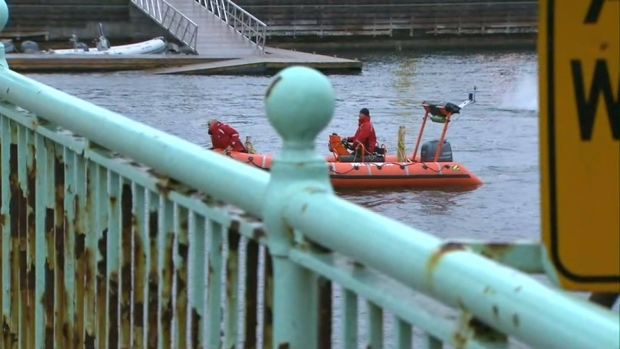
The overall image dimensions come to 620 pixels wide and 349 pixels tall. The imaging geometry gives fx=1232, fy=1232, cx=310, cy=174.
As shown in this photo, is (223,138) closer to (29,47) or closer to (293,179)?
(293,179)

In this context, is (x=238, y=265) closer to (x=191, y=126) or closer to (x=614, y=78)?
(x=614, y=78)

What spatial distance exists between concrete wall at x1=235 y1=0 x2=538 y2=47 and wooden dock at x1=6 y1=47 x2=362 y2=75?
10944mm

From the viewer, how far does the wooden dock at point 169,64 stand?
32.8m

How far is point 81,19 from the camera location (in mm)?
43000


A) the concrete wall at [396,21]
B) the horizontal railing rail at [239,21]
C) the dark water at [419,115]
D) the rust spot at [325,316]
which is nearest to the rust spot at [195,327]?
the rust spot at [325,316]

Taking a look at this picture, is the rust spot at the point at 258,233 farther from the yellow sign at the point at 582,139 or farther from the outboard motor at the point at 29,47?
the outboard motor at the point at 29,47

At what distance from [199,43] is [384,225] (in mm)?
35706

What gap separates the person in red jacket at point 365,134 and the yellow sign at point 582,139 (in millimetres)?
16084

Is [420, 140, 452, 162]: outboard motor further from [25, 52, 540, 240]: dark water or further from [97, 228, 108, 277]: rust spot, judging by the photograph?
[97, 228, 108, 277]: rust spot

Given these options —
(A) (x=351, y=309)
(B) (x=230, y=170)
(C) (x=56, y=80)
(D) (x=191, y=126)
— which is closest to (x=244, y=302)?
(B) (x=230, y=170)

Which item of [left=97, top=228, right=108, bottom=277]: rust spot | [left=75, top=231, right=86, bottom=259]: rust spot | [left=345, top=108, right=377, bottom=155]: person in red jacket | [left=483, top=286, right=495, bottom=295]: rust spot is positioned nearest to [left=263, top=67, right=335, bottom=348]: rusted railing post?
[left=483, top=286, right=495, bottom=295]: rust spot

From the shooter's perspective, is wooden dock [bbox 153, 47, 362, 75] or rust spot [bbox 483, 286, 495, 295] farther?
wooden dock [bbox 153, 47, 362, 75]

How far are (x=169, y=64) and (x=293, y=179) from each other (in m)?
32.4

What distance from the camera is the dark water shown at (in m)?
16.8
